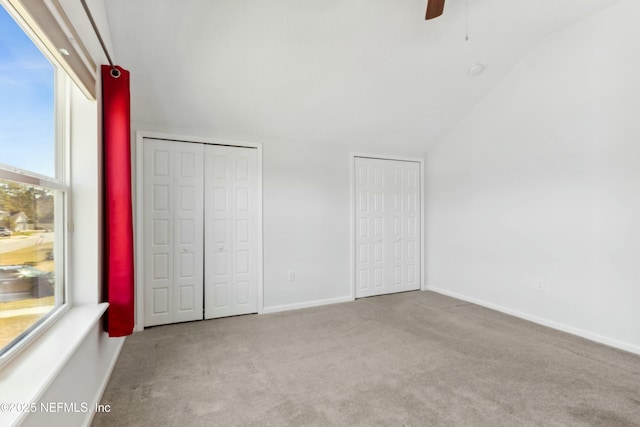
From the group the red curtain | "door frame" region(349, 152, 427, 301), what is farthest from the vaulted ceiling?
the red curtain

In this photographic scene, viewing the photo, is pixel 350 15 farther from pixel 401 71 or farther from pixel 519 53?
pixel 519 53

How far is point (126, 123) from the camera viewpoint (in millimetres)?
2189

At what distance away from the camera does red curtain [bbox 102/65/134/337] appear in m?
2.10

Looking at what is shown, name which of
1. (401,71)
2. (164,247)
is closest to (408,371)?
(164,247)

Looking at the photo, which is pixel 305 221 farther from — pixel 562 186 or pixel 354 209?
pixel 562 186

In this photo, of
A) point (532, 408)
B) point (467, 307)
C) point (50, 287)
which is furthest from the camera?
point (467, 307)

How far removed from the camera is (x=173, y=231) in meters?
3.43

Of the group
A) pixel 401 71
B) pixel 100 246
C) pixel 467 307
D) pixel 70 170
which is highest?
pixel 401 71

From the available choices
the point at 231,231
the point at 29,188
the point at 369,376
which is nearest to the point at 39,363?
the point at 29,188

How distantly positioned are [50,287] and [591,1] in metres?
4.95

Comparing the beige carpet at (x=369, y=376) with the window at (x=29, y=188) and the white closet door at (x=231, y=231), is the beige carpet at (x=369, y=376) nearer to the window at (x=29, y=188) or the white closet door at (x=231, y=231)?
the white closet door at (x=231, y=231)

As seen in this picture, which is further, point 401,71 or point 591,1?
point 401,71

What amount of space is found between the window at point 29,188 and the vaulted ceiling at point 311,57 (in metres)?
1.02

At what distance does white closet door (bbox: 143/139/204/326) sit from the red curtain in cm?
122
